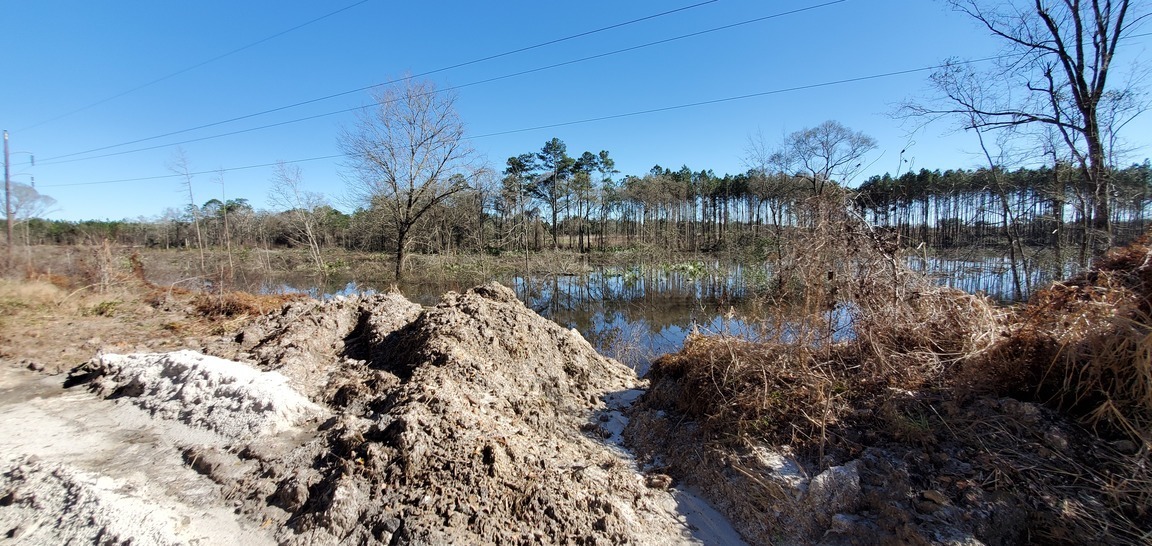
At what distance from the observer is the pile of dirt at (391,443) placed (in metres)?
2.86

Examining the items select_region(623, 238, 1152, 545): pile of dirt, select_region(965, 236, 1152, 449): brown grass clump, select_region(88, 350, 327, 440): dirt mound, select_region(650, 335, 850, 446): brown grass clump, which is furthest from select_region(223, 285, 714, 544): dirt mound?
select_region(965, 236, 1152, 449): brown grass clump

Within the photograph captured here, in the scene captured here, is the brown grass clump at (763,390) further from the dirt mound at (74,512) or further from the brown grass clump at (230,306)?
the brown grass clump at (230,306)

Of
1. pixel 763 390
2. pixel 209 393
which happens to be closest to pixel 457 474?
pixel 209 393

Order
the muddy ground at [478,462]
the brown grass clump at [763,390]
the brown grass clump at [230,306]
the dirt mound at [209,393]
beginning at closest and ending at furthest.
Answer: the muddy ground at [478,462] → the dirt mound at [209,393] → the brown grass clump at [763,390] → the brown grass clump at [230,306]

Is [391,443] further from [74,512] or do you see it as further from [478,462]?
[74,512]

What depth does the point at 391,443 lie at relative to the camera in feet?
11.1

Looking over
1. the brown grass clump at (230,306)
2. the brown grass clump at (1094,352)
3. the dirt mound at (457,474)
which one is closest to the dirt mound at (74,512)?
the dirt mound at (457,474)

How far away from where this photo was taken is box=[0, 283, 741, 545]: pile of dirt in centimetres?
286

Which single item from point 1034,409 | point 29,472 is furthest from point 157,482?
point 1034,409

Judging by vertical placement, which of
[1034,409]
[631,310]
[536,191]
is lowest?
[631,310]

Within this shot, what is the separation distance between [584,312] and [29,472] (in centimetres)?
1510

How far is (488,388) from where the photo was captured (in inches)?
188

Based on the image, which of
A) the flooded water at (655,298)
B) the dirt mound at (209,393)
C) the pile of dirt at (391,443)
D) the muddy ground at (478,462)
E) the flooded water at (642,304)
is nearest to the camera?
the muddy ground at (478,462)

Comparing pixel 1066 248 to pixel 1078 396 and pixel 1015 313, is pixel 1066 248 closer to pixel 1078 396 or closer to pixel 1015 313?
pixel 1015 313
